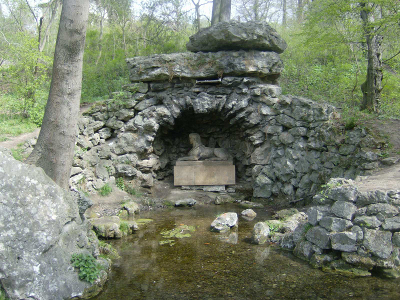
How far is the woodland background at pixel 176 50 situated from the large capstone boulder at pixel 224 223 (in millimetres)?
4520

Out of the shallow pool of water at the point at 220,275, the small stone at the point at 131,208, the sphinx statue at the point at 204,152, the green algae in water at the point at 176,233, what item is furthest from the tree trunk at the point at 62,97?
the sphinx statue at the point at 204,152

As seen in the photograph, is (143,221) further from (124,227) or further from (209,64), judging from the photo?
(209,64)

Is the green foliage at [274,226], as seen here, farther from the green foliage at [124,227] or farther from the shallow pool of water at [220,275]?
the green foliage at [124,227]

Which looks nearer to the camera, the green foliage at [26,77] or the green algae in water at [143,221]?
the green algae in water at [143,221]

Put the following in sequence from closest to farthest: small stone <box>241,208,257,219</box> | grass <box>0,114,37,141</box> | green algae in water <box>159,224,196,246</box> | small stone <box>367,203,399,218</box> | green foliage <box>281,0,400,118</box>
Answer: small stone <box>367,203,399,218</box> < green algae in water <box>159,224,196,246</box> < small stone <box>241,208,257,219</box> < green foliage <box>281,0,400,118</box> < grass <box>0,114,37,141</box>

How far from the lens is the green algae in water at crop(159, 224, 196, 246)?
689 cm

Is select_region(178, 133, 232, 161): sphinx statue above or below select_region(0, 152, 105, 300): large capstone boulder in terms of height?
above

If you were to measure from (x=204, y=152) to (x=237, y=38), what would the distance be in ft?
14.0

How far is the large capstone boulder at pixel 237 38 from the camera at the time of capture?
35.0 feet

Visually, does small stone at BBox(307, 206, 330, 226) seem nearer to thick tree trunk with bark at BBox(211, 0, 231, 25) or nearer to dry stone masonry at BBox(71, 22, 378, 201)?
dry stone masonry at BBox(71, 22, 378, 201)

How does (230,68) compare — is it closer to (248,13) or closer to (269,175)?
(269,175)

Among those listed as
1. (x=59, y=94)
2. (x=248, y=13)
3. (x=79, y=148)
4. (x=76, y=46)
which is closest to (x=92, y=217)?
(x=79, y=148)

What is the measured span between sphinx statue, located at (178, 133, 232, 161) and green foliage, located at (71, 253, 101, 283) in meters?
7.70

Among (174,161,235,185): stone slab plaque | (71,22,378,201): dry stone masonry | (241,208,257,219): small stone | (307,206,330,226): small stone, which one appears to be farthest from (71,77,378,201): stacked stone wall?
(307,206,330,226): small stone
